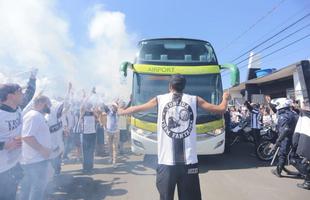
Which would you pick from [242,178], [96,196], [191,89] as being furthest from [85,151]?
[242,178]

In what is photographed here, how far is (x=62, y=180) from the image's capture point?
7.51 meters

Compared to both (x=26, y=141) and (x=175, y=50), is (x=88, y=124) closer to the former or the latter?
(x=175, y=50)

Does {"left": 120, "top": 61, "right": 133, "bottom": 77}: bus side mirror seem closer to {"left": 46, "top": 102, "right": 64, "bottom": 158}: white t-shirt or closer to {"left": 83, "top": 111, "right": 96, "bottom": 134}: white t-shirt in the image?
{"left": 83, "top": 111, "right": 96, "bottom": 134}: white t-shirt

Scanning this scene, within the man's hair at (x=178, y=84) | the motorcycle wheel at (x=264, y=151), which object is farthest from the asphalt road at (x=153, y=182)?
the man's hair at (x=178, y=84)

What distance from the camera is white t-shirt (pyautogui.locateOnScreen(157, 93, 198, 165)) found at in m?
3.56

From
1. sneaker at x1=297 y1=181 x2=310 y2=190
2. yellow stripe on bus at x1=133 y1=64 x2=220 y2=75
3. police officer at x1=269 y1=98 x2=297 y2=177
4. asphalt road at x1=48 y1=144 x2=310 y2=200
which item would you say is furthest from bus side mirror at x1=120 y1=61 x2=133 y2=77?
sneaker at x1=297 y1=181 x2=310 y2=190

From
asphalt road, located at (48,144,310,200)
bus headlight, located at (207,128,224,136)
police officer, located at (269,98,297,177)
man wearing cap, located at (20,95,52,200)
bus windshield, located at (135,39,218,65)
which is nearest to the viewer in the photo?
man wearing cap, located at (20,95,52,200)

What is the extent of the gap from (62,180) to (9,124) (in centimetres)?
388

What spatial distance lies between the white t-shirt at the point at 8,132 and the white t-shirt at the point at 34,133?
0.38m

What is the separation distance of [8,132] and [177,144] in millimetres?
1867

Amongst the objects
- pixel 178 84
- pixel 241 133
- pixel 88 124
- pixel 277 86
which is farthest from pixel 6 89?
pixel 277 86

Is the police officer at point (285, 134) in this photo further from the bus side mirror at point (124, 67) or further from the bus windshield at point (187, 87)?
the bus side mirror at point (124, 67)

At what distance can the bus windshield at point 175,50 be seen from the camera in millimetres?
9508

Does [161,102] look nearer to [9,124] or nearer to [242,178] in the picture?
[9,124]
